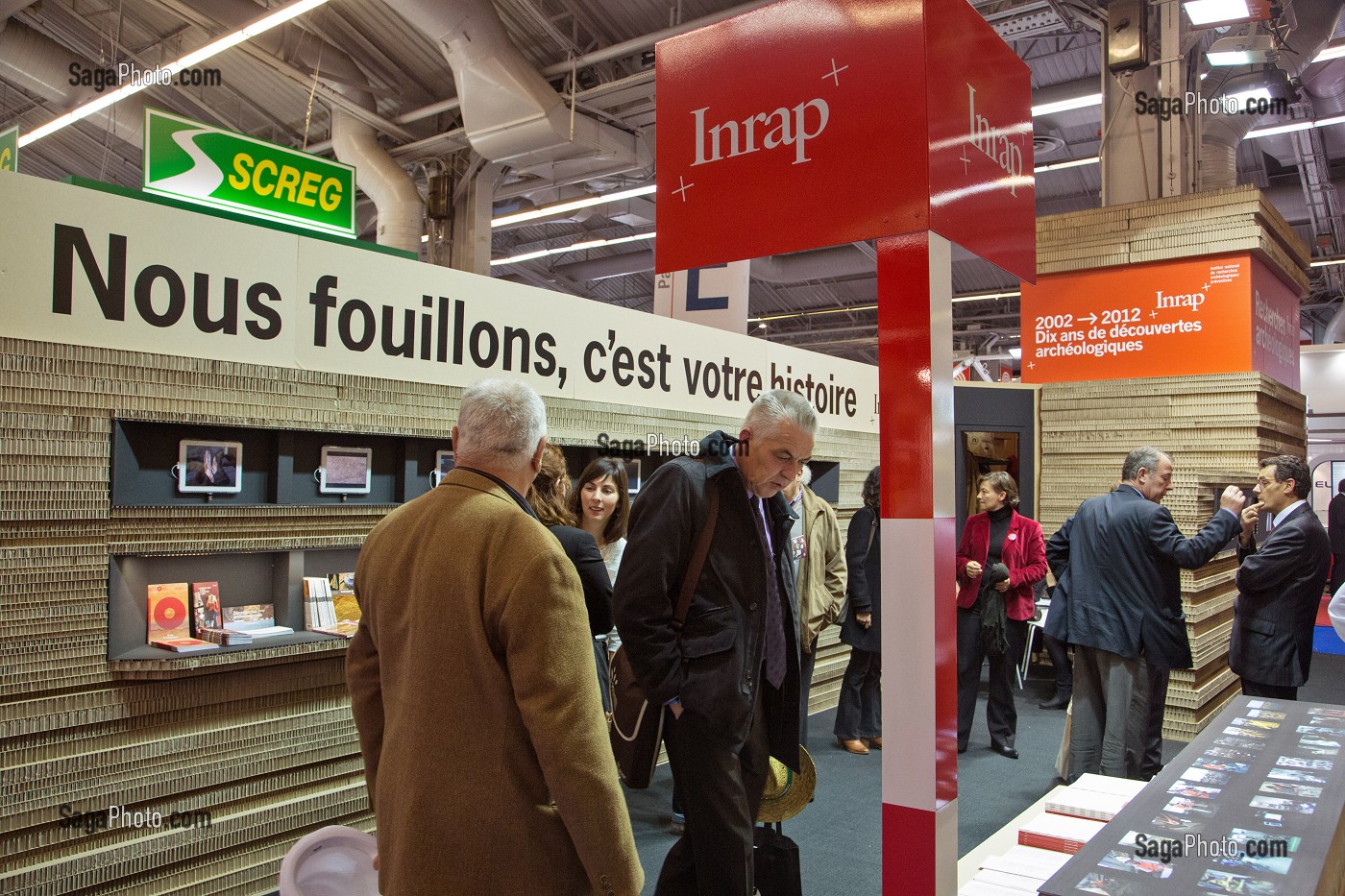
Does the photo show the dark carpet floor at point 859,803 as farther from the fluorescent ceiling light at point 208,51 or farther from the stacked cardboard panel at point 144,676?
the fluorescent ceiling light at point 208,51

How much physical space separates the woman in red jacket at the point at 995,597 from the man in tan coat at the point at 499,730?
4.02m

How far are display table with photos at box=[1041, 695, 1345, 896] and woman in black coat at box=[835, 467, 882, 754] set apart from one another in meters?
2.58

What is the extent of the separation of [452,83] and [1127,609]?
8073mm

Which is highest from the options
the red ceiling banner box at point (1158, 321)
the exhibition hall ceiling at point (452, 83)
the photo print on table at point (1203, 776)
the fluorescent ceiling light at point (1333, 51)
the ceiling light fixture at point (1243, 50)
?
the exhibition hall ceiling at point (452, 83)

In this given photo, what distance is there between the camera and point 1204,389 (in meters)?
5.87

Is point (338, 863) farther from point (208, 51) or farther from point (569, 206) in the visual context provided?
point (569, 206)

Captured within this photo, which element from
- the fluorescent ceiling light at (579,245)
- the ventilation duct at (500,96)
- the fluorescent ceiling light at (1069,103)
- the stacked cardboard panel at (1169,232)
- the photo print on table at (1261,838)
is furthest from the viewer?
the fluorescent ceiling light at (579,245)

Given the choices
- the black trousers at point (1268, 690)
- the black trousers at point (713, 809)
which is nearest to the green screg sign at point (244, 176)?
the black trousers at point (713, 809)

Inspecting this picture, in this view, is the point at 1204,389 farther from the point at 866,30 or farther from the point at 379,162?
the point at 379,162

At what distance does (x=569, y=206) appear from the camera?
1098 centimetres

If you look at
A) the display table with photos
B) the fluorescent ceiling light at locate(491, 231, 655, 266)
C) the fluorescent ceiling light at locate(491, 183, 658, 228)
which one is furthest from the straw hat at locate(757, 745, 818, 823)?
the fluorescent ceiling light at locate(491, 231, 655, 266)

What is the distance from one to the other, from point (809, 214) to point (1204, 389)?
5.11 metres

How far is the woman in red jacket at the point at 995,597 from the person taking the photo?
525cm

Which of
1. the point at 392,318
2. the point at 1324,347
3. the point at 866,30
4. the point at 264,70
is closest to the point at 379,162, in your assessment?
the point at 264,70
